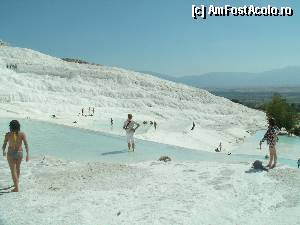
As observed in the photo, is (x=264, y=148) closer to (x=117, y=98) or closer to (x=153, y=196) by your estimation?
(x=117, y=98)

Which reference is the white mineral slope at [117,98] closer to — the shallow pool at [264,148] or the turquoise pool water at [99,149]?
the shallow pool at [264,148]

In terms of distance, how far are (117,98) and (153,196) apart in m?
47.7

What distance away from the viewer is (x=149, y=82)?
215 feet

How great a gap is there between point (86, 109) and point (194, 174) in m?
38.0

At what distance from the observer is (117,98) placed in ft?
191

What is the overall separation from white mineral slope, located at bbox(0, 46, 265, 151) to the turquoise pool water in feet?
54.0

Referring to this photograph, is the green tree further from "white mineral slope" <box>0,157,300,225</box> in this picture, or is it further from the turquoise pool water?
"white mineral slope" <box>0,157,300,225</box>

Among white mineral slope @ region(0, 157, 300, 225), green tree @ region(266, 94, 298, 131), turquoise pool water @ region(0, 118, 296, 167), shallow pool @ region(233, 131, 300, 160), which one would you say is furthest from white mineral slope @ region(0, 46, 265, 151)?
white mineral slope @ region(0, 157, 300, 225)

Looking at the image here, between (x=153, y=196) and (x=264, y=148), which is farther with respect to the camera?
(x=264, y=148)

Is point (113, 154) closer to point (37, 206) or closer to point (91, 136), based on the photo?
point (91, 136)

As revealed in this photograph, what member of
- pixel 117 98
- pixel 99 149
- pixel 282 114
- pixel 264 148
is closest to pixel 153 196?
pixel 99 149

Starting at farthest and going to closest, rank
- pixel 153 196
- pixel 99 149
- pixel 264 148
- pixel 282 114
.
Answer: pixel 282 114
pixel 264 148
pixel 99 149
pixel 153 196

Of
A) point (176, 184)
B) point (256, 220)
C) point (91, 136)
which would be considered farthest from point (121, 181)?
point (91, 136)

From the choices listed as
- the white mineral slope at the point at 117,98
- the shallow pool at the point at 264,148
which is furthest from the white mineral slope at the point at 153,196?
the shallow pool at the point at 264,148
